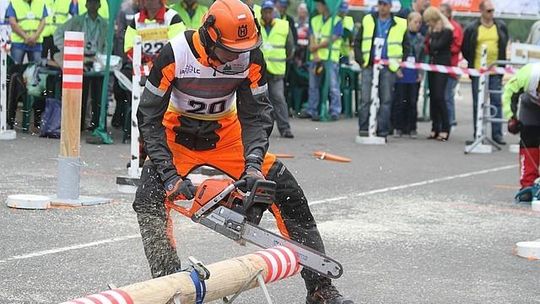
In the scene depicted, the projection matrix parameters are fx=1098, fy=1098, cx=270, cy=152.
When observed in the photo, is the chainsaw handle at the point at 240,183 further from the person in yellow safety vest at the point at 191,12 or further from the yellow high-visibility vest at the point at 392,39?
the yellow high-visibility vest at the point at 392,39

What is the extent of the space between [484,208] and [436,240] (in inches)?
86.1

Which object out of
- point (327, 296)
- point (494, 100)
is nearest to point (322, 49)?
point (494, 100)

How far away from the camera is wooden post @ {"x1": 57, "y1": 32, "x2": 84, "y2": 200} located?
964 cm

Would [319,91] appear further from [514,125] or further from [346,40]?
[514,125]

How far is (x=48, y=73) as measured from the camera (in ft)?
50.5

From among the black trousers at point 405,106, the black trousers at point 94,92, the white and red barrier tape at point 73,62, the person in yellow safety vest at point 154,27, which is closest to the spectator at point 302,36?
the black trousers at point 405,106

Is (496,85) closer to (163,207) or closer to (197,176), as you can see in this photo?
(197,176)

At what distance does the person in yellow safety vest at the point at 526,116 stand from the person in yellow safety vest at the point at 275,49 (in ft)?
20.9

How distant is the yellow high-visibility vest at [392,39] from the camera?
57.3ft

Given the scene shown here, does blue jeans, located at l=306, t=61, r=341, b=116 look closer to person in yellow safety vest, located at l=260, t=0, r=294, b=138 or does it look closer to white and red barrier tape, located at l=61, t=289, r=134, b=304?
person in yellow safety vest, located at l=260, t=0, r=294, b=138

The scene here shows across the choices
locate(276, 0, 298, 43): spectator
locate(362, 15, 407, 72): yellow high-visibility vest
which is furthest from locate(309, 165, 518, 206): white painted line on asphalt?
locate(276, 0, 298, 43): spectator

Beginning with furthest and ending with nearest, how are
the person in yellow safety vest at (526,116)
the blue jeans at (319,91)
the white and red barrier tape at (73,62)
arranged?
the blue jeans at (319,91), the person in yellow safety vest at (526,116), the white and red barrier tape at (73,62)

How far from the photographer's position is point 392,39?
1748 cm

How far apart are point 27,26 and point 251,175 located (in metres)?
11.6
